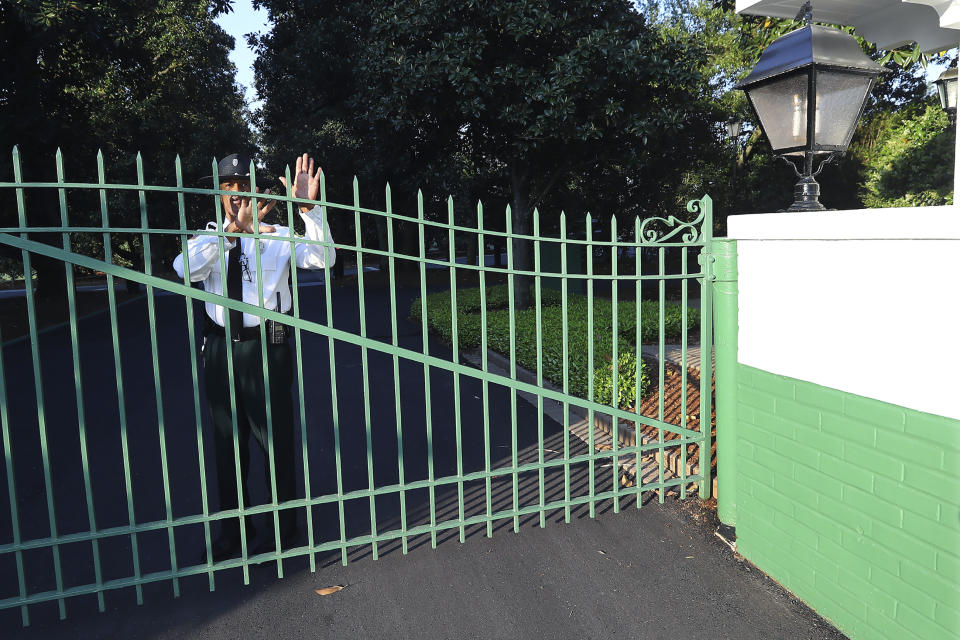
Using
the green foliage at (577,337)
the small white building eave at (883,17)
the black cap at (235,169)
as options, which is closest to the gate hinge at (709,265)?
the green foliage at (577,337)

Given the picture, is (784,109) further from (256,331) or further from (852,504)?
(256,331)

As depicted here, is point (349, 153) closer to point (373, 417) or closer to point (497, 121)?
point (497, 121)

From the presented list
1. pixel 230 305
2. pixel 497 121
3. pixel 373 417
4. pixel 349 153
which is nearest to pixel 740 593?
pixel 230 305

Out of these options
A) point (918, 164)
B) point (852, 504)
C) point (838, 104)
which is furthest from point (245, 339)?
point (918, 164)

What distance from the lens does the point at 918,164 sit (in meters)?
13.8

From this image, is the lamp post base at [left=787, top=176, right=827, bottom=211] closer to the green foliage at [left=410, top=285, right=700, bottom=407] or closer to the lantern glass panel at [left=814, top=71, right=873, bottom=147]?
the lantern glass panel at [left=814, top=71, right=873, bottom=147]

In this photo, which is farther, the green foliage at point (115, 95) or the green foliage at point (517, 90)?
the green foliage at point (115, 95)

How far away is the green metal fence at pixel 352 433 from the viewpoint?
3232mm

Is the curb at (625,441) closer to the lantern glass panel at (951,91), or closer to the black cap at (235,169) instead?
the black cap at (235,169)

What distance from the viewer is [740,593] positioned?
11.5ft

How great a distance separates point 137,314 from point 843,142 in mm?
20475

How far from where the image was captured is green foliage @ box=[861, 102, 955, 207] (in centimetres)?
1323

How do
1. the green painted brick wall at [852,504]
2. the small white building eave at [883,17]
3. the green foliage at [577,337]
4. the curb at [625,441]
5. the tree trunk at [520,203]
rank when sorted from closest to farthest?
1. the green painted brick wall at [852,504]
2. the curb at [625,441]
3. the small white building eave at [883,17]
4. the green foliage at [577,337]
5. the tree trunk at [520,203]

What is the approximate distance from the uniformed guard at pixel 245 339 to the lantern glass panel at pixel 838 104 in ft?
9.46
